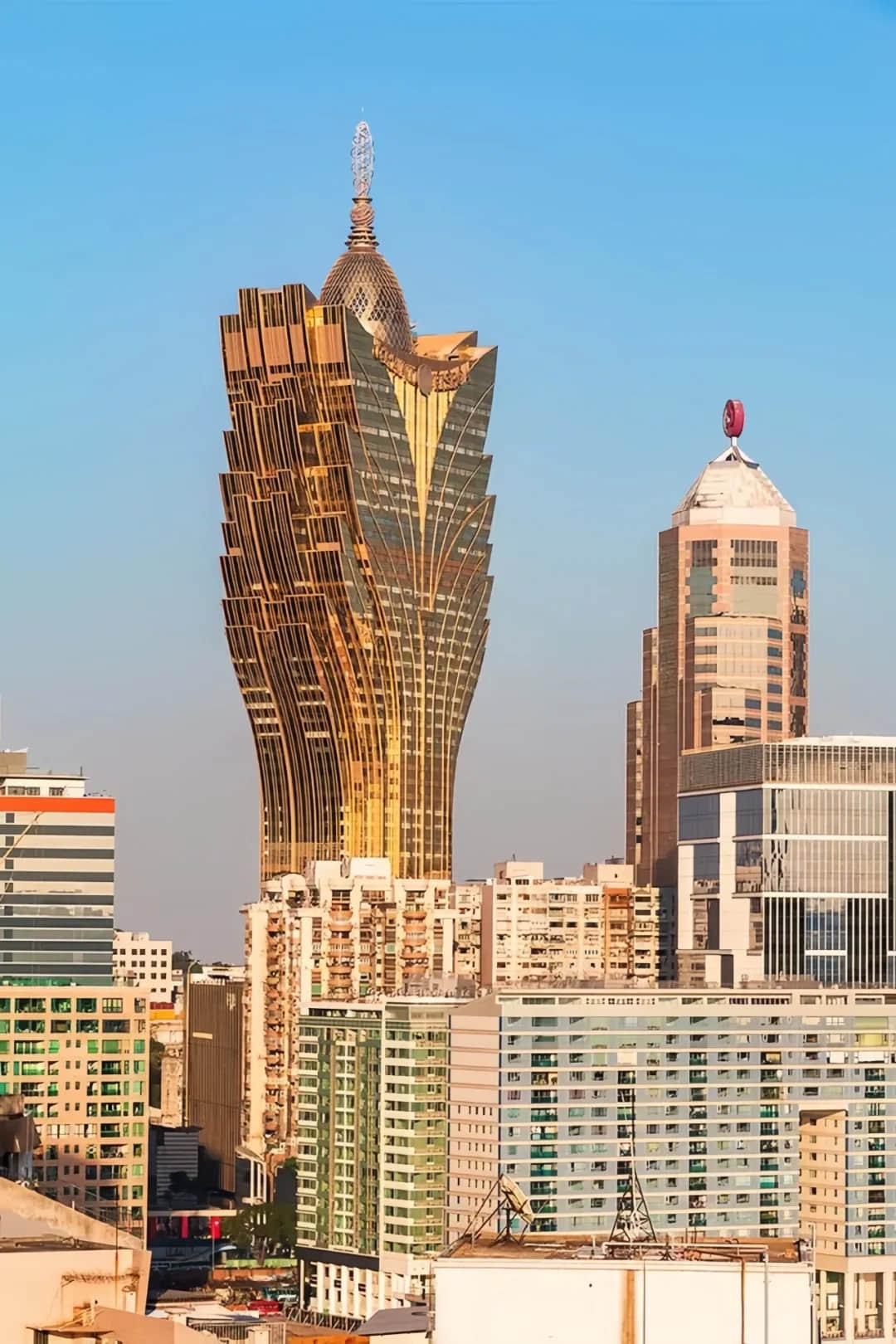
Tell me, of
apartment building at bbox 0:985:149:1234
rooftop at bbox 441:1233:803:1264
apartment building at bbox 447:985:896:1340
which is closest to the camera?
rooftop at bbox 441:1233:803:1264

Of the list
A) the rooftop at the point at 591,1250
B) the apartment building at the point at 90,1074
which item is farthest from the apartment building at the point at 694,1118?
the rooftop at the point at 591,1250

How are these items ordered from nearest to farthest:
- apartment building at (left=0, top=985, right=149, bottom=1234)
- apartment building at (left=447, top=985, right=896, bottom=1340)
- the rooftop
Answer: the rooftop < apartment building at (left=0, top=985, right=149, bottom=1234) < apartment building at (left=447, top=985, right=896, bottom=1340)

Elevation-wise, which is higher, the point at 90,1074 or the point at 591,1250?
the point at 90,1074

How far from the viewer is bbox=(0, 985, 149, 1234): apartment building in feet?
609

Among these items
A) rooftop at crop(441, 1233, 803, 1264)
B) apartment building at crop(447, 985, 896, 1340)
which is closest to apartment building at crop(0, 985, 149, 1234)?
apartment building at crop(447, 985, 896, 1340)

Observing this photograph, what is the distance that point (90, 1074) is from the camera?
189 m

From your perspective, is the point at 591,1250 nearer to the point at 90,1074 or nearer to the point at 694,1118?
the point at 90,1074

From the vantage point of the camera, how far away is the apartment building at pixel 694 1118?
615 feet

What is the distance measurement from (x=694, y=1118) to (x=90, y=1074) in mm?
36515

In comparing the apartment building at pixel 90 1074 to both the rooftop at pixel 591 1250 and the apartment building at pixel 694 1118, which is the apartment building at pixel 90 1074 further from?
the rooftop at pixel 591 1250

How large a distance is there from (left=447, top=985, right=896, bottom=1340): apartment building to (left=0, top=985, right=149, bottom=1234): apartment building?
1934 centimetres

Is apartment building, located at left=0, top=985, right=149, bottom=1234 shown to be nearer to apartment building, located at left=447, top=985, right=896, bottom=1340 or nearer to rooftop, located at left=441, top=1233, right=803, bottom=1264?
apartment building, located at left=447, top=985, right=896, bottom=1340

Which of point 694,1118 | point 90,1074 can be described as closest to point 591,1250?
point 90,1074

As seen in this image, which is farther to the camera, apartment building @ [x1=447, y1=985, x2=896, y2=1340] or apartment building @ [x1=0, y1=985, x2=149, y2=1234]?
apartment building @ [x1=447, y1=985, x2=896, y2=1340]
